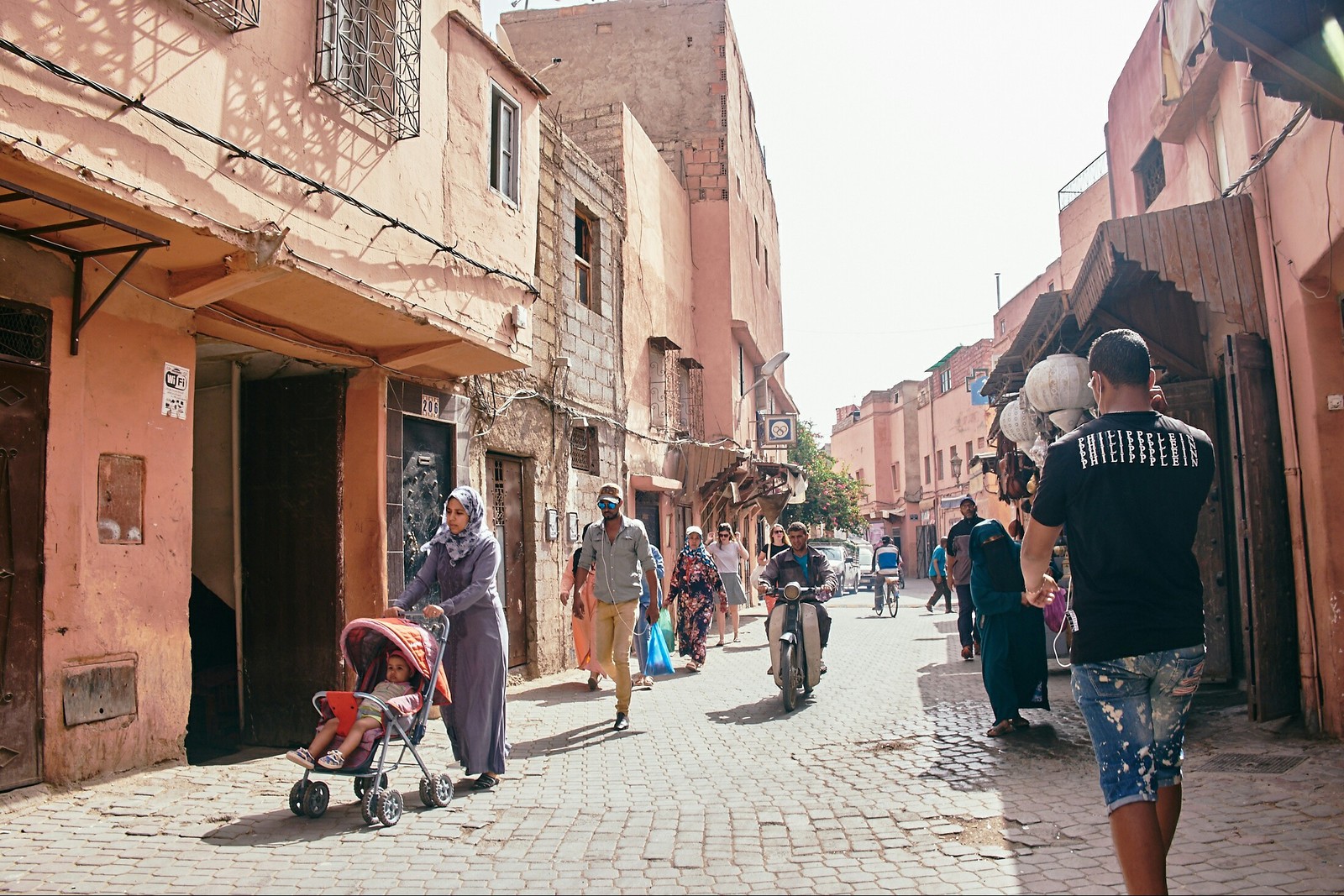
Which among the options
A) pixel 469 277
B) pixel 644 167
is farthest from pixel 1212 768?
pixel 644 167

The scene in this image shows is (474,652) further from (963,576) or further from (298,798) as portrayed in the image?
(963,576)

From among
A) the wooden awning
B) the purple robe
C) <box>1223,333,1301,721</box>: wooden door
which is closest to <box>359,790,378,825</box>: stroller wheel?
the purple robe

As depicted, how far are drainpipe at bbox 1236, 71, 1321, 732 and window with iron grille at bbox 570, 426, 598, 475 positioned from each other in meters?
8.49

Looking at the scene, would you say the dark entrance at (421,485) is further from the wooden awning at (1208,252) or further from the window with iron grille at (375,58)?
the wooden awning at (1208,252)

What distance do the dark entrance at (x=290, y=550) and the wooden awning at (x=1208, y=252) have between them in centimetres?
666

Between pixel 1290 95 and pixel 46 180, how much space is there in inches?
255

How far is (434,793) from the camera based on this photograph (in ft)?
18.4

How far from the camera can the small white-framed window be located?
1062cm

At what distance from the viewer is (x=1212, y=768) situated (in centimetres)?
604

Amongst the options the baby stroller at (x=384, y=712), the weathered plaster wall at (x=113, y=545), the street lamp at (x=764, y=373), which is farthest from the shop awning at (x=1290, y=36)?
the street lamp at (x=764, y=373)

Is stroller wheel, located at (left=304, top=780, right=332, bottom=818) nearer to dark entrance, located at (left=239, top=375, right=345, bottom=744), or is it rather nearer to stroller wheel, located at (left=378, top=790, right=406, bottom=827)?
stroller wheel, located at (left=378, top=790, right=406, bottom=827)

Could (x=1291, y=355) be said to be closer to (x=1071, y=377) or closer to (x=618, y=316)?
(x=1071, y=377)

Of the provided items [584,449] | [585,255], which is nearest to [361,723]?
[584,449]

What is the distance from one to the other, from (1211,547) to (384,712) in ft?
23.8
